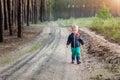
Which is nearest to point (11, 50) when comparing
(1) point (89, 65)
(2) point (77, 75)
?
(1) point (89, 65)

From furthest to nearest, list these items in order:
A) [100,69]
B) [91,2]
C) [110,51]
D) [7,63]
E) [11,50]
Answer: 1. [91,2]
2. [11,50]
3. [110,51]
4. [7,63]
5. [100,69]

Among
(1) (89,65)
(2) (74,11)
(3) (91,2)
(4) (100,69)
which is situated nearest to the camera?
(4) (100,69)

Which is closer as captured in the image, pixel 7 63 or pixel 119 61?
pixel 119 61

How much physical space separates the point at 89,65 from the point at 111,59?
1.17 meters

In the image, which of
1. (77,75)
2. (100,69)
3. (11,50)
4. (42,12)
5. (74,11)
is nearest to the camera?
(77,75)

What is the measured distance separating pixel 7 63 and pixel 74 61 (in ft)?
10.6

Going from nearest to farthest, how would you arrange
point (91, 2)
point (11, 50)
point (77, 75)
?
point (77, 75), point (11, 50), point (91, 2)

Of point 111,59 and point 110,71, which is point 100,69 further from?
point 111,59

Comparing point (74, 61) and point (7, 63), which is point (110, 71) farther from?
point (7, 63)

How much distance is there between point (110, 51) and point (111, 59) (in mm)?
2520

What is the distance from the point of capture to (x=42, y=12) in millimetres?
82438

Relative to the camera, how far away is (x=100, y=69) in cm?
1473

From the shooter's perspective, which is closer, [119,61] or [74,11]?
[119,61]

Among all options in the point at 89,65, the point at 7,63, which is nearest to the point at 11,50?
the point at 7,63
